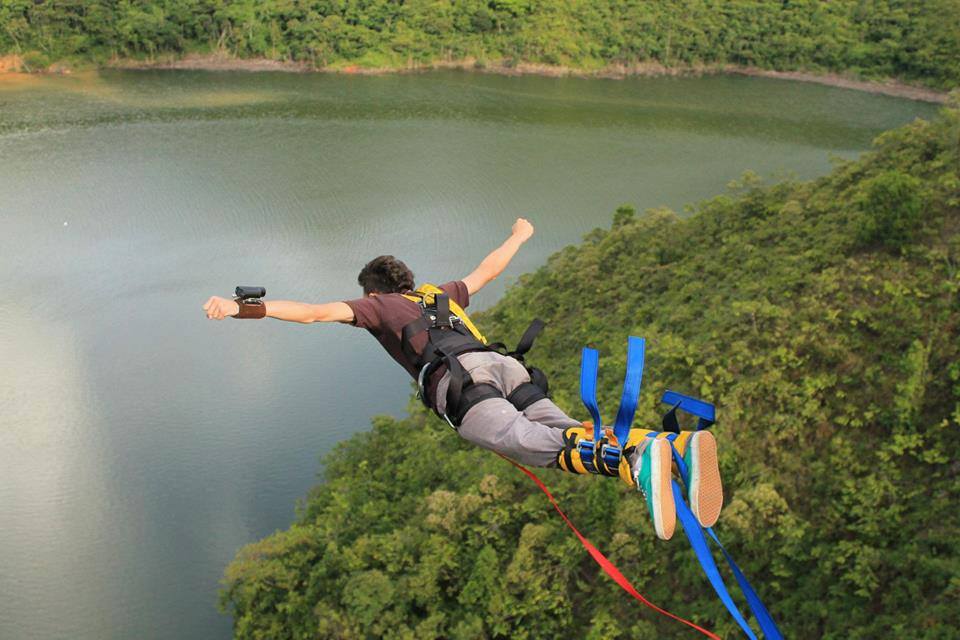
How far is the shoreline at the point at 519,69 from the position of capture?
42312 millimetres

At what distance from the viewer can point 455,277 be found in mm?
19609

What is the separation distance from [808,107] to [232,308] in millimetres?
38878

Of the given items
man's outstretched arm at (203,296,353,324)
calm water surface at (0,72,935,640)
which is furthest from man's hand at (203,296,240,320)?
calm water surface at (0,72,935,640)

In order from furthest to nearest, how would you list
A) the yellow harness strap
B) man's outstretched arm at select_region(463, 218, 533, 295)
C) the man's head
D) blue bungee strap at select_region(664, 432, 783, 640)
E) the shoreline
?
the shoreline, man's outstretched arm at select_region(463, 218, 533, 295), the man's head, the yellow harness strap, blue bungee strap at select_region(664, 432, 783, 640)

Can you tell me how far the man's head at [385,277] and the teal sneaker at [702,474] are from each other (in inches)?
59.6

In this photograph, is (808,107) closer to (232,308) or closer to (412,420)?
(412,420)

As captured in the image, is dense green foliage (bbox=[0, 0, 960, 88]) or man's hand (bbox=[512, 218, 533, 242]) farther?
dense green foliage (bbox=[0, 0, 960, 88])

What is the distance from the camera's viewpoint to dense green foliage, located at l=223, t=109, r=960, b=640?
8789 mm

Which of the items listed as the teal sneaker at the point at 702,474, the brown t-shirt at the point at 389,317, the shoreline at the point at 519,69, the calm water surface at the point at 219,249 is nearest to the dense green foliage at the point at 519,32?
the shoreline at the point at 519,69

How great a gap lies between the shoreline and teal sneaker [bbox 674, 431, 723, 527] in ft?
137

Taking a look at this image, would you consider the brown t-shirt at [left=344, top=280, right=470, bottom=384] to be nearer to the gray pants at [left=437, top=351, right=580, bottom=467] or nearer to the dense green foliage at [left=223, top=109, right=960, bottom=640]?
the gray pants at [left=437, top=351, right=580, bottom=467]

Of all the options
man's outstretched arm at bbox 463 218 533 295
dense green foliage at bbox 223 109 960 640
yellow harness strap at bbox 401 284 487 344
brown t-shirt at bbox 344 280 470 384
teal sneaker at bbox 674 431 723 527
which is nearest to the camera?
teal sneaker at bbox 674 431 723 527

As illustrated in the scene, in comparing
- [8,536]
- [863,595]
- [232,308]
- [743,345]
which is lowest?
[8,536]

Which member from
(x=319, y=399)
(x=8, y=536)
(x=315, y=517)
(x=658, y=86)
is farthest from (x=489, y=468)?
(x=658, y=86)
